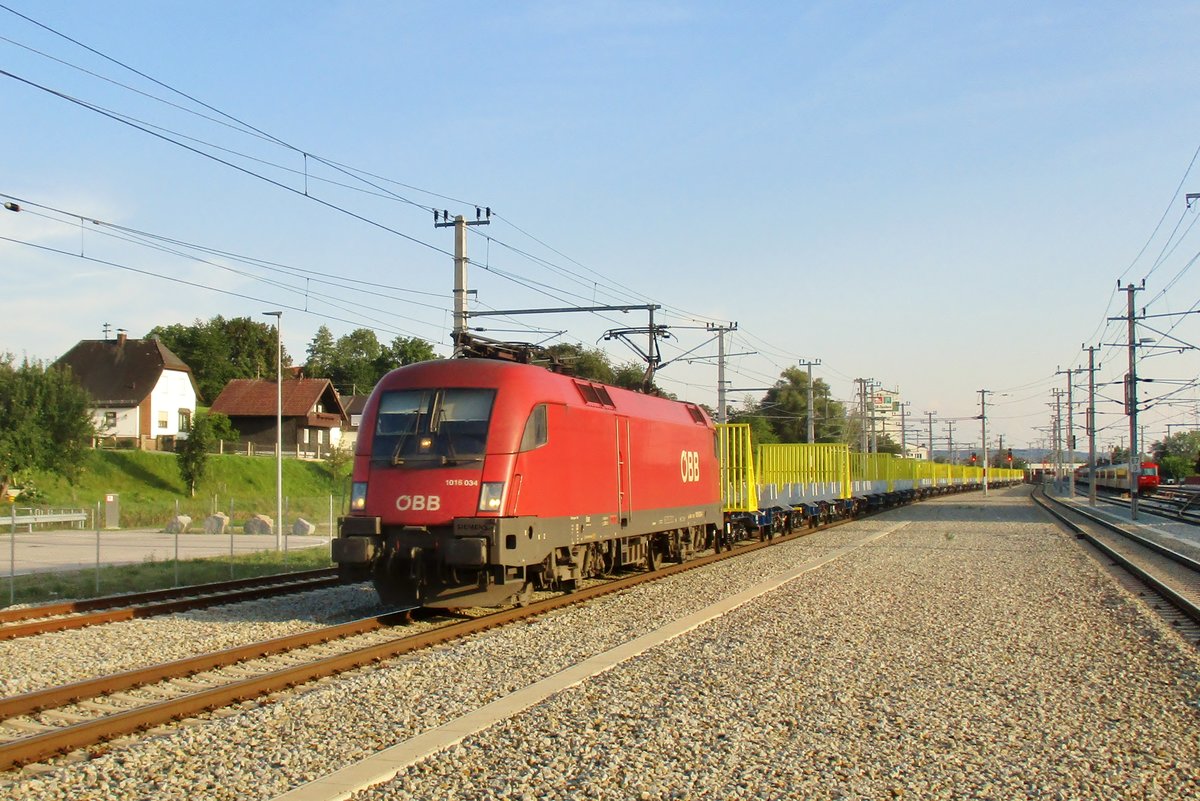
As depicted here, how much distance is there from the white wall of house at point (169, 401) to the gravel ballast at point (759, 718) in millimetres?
57953

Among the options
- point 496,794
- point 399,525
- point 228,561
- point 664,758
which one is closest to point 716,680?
point 664,758

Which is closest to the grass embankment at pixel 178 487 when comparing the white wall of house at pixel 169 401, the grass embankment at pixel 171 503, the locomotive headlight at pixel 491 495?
the grass embankment at pixel 171 503

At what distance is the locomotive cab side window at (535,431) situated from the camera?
1304 centimetres

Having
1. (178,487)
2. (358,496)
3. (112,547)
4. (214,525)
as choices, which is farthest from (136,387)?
(358,496)

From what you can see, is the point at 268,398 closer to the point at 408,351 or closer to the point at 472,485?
the point at 408,351

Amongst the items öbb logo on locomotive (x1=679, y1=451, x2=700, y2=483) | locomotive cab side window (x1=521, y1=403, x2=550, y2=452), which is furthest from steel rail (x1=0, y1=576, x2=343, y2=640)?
öbb logo on locomotive (x1=679, y1=451, x2=700, y2=483)

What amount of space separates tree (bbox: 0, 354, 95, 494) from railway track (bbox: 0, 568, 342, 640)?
30.7 meters

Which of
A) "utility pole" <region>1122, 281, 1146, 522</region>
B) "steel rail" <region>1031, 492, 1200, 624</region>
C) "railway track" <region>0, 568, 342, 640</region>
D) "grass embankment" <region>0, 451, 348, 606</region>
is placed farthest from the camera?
"utility pole" <region>1122, 281, 1146, 522</region>

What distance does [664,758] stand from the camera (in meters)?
6.88

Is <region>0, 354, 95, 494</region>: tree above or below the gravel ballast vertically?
above

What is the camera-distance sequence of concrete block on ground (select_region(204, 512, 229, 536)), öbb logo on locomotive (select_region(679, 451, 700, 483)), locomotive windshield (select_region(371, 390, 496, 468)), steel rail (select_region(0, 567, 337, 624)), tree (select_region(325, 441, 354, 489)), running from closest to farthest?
locomotive windshield (select_region(371, 390, 496, 468)), steel rail (select_region(0, 567, 337, 624)), öbb logo on locomotive (select_region(679, 451, 700, 483)), concrete block on ground (select_region(204, 512, 229, 536)), tree (select_region(325, 441, 354, 489))

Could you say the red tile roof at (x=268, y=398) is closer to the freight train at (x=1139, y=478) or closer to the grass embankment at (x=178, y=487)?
the grass embankment at (x=178, y=487)

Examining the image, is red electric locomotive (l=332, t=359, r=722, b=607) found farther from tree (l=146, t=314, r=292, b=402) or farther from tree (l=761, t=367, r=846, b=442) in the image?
tree (l=146, t=314, r=292, b=402)

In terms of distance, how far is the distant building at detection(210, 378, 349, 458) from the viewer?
68.9m
